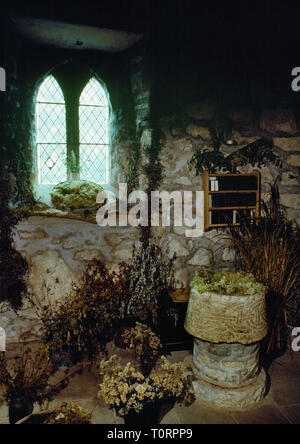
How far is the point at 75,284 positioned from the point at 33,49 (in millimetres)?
2787

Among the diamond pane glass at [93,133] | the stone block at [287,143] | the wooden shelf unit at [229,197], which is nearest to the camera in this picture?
the wooden shelf unit at [229,197]

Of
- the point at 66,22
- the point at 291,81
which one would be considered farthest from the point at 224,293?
the point at 66,22

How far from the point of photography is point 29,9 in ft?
11.2

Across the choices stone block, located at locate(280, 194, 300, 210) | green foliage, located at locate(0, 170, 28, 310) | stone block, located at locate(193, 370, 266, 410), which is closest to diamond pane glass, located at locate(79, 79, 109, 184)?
green foliage, located at locate(0, 170, 28, 310)

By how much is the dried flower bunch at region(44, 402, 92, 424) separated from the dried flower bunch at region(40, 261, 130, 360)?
980mm

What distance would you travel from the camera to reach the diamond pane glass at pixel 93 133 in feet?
14.8

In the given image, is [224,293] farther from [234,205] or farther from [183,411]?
[234,205]

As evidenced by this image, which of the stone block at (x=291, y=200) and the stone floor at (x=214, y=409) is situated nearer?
the stone floor at (x=214, y=409)

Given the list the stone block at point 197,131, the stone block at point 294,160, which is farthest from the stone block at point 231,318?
the stone block at point 294,160

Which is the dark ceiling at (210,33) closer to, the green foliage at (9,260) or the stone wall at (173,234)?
the stone wall at (173,234)

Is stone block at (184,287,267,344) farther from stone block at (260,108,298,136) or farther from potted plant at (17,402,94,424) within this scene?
stone block at (260,108,298,136)

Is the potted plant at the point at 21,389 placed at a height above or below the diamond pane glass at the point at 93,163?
below

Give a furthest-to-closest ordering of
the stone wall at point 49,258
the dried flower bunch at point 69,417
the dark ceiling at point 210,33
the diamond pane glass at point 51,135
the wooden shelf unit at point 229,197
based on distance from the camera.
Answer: the diamond pane glass at point 51,135 < the wooden shelf unit at point 229,197 < the stone wall at point 49,258 < the dark ceiling at point 210,33 < the dried flower bunch at point 69,417

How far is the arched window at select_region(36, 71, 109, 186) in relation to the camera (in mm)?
4375
